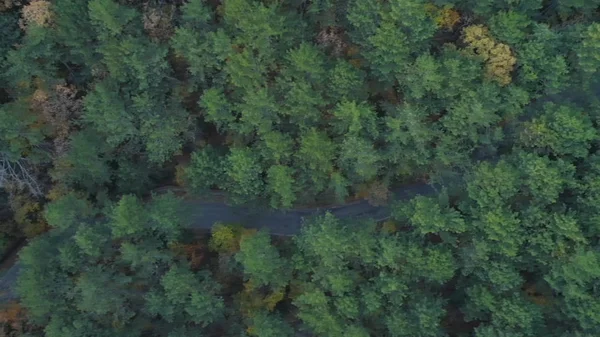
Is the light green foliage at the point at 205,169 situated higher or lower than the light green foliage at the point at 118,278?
higher

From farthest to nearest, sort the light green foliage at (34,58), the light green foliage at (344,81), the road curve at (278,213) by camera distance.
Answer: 1. the road curve at (278,213)
2. the light green foliage at (34,58)
3. the light green foliage at (344,81)

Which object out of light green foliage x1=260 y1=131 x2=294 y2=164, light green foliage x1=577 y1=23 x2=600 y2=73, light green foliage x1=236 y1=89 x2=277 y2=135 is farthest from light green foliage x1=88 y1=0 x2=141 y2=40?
light green foliage x1=577 y1=23 x2=600 y2=73

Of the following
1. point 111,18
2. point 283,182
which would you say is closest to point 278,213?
point 283,182

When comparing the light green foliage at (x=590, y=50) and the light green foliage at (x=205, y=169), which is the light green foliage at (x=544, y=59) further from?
the light green foliage at (x=205, y=169)

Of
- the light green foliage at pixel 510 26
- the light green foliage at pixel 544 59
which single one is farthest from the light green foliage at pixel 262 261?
the light green foliage at pixel 510 26

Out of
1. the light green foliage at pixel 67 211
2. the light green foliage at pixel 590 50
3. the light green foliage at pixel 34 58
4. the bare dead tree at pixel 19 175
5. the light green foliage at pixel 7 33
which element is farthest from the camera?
the bare dead tree at pixel 19 175

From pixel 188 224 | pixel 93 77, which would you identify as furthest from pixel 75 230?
pixel 93 77

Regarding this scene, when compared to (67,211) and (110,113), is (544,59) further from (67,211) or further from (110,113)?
(67,211)
